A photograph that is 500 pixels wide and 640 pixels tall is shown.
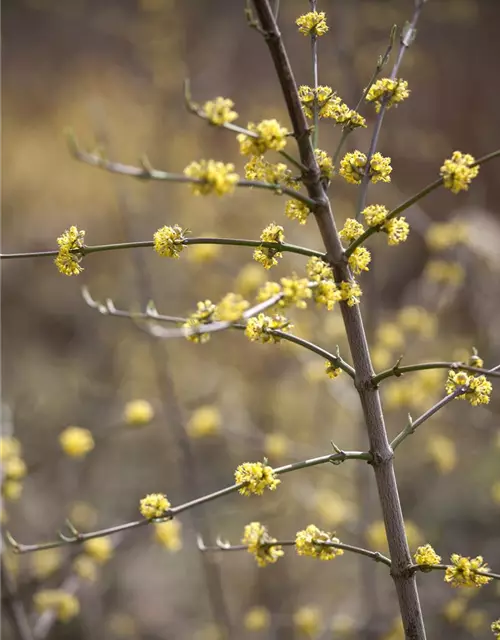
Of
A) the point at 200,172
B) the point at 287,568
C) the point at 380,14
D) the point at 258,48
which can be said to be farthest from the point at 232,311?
the point at 258,48

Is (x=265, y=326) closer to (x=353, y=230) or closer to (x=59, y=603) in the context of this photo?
(x=353, y=230)

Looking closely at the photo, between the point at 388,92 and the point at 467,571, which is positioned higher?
the point at 388,92

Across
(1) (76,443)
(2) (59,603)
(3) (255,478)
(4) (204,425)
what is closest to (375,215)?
(3) (255,478)

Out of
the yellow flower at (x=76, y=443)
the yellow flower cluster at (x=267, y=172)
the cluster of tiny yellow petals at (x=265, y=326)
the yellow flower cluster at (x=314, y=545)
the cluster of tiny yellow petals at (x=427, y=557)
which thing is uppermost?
the yellow flower at (x=76, y=443)

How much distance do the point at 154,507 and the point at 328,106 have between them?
816 mm

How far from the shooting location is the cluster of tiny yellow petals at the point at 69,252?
1116 millimetres

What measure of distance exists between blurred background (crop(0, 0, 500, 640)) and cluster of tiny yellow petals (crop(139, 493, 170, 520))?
143cm

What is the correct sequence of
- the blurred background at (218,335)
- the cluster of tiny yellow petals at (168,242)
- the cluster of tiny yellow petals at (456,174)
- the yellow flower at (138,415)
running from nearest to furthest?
the cluster of tiny yellow petals at (456,174) → the cluster of tiny yellow petals at (168,242) → the yellow flower at (138,415) → the blurred background at (218,335)

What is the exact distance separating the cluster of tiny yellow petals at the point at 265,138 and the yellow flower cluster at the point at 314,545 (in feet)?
2.24

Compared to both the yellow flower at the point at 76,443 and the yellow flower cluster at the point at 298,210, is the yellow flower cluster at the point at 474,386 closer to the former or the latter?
the yellow flower cluster at the point at 298,210

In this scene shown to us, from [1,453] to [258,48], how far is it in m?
5.96

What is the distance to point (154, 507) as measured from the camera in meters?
1.13

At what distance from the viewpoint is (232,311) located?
35.9 inches

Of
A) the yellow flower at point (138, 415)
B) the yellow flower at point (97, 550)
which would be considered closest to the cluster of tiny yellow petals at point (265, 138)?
the yellow flower at point (138, 415)
